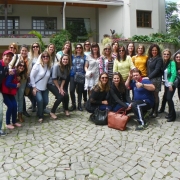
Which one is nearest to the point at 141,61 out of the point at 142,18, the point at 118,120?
the point at 118,120

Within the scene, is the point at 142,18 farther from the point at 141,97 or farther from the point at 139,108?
Result: the point at 139,108

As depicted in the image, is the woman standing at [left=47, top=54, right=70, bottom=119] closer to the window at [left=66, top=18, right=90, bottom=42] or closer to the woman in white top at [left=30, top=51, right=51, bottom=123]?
the woman in white top at [left=30, top=51, right=51, bottom=123]

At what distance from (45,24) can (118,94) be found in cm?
1695

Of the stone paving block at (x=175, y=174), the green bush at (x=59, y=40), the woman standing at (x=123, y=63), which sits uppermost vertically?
the green bush at (x=59, y=40)

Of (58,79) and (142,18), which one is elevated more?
(142,18)

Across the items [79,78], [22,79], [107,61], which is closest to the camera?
[22,79]

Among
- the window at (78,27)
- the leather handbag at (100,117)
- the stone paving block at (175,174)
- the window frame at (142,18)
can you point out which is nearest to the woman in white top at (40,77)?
the leather handbag at (100,117)

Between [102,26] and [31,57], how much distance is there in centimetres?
1603

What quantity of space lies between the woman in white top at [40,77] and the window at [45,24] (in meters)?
15.2

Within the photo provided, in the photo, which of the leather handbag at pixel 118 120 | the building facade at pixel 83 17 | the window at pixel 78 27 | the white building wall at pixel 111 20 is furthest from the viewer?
the window at pixel 78 27

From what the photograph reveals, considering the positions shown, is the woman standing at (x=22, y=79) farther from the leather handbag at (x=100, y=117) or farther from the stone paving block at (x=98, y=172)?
the stone paving block at (x=98, y=172)

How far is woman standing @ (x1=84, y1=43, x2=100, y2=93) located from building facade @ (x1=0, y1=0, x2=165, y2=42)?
13.5 meters

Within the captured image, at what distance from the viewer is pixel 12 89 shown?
5.64 metres

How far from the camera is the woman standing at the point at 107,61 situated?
6.92m
